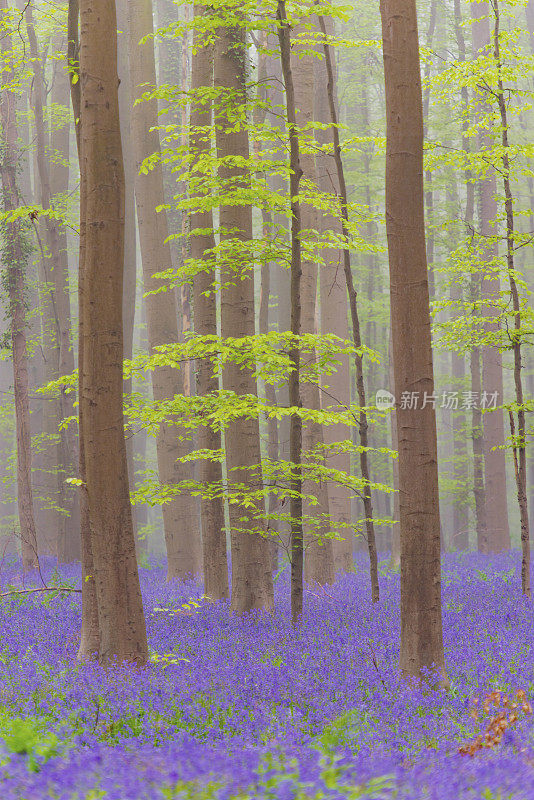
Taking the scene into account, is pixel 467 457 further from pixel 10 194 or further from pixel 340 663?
pixel 340 663

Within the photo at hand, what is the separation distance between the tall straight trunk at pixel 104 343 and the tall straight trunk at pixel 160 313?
7.65 metres

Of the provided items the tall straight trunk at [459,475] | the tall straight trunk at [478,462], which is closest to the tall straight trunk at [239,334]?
the tall straight trunk at [478,462]

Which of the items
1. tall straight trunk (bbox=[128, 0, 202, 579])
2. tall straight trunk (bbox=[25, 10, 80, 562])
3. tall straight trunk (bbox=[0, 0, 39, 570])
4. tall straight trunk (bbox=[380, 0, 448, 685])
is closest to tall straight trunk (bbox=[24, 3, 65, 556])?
tall straight trunk (bbox=[25, 10, 80, 562])

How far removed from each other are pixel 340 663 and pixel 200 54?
31.6ft

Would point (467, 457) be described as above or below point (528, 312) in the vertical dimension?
below

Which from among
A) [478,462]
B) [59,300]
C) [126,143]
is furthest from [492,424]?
[126,143]

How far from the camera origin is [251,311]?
1044cm

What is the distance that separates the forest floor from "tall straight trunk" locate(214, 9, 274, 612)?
0.55 m

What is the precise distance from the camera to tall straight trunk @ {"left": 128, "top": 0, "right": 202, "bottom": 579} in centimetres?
1520

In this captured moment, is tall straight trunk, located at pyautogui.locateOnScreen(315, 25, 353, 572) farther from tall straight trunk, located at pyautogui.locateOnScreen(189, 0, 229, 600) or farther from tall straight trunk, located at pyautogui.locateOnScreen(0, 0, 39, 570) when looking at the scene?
tall straight trunk, located at pyautogui.locateOnScreen(0, 0, 39, 570)

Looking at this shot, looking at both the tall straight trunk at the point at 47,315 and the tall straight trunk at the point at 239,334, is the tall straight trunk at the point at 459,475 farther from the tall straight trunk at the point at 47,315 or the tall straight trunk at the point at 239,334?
the tall straight trunk at the point at 239,334

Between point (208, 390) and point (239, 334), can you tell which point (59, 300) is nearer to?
point (208, 390)

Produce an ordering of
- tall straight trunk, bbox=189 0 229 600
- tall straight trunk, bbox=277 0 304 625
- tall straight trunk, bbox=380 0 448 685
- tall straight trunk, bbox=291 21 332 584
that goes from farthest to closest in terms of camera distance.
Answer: tall straight trunk, bbox=291 21 332 584 < tall straight trunk, bbox=189 0 229 600 < tall straight trunk, bbox=277 0 304 625 < tall straight trunk, bbox=380 0 448 685

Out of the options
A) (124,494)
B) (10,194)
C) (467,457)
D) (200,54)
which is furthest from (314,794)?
(467,457)
